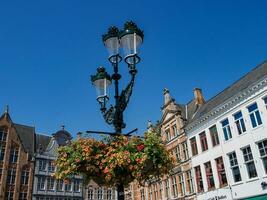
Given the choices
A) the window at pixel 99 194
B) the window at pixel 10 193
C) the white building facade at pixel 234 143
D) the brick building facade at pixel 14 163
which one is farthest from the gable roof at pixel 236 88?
the window at pixel 10 193

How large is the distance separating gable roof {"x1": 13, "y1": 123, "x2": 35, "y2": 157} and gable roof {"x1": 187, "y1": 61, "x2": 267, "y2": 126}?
1015 inches

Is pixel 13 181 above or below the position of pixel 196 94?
below

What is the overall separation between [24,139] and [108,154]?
40.6 m

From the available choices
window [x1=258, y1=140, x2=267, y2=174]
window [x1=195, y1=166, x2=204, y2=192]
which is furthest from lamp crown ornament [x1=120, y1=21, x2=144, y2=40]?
window [x1=195, y1=166, x2=204, y2=192]

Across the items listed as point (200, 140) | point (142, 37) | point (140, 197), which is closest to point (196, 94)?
point (200, 140)

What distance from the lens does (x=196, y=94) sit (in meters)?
32.7

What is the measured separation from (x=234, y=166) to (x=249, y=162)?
5.03 ft

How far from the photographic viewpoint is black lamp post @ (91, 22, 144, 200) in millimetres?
8227

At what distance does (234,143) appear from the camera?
23.8 m

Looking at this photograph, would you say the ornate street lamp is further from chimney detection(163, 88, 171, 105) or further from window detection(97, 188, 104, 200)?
window detection(97, 188, 104, 200)

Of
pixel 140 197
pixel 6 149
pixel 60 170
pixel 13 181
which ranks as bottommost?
pixel 60 170

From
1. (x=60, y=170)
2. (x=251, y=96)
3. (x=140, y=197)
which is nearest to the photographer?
(x=60, y=170)

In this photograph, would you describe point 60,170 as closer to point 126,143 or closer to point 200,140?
point 126,143

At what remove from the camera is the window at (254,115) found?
22.0 m
